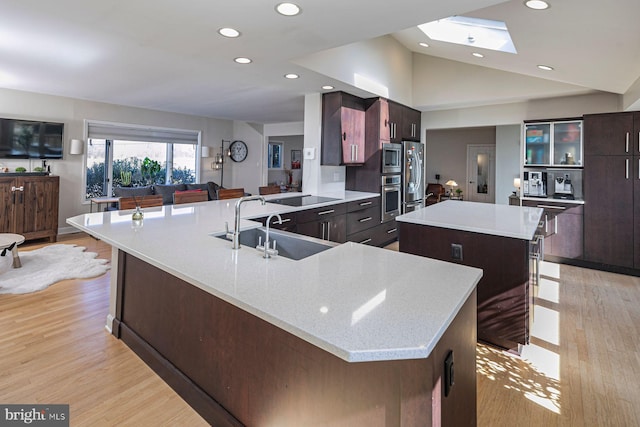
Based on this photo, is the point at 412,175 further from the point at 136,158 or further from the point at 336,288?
the point at 136,158

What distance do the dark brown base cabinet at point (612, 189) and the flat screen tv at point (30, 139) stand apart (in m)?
7.88

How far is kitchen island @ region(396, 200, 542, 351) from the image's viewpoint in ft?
7.43

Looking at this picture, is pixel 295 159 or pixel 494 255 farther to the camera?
pixel 295 159

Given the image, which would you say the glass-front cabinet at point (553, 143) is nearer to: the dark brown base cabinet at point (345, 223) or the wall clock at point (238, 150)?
the dark brown base cabinet at point (345, 223)

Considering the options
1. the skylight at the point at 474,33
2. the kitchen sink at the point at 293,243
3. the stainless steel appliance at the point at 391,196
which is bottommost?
the kitchen sink at the point at 293,243

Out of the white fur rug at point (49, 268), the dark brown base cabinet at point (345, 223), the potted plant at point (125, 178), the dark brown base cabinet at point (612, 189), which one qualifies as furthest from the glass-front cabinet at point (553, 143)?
the potted plant at point (125, 178)

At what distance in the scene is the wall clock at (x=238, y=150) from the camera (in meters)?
8.34

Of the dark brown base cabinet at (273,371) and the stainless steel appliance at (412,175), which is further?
the stainless steel appliance at (412,175)

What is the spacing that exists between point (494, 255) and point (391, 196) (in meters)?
2.93

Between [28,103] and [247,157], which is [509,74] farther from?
[28,103]

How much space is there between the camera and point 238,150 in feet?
27.5

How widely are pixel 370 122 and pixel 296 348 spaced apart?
421 cm

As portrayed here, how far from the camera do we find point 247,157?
843 centimetres

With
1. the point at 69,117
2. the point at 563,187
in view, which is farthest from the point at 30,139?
the point at 563,187
